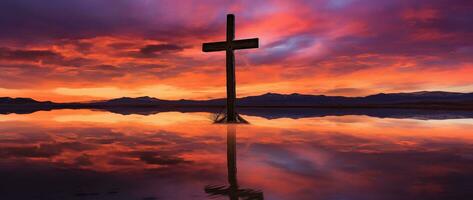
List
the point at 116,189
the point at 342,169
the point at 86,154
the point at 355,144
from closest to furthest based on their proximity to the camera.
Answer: the point at 116,189 < the point at 342,169 < the point at 86,154 < the point at 355,144

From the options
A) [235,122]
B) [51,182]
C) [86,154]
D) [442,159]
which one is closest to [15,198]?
[51,182]

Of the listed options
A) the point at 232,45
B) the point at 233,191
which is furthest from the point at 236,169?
the point at 232,45

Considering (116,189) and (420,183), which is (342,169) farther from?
(116,189)

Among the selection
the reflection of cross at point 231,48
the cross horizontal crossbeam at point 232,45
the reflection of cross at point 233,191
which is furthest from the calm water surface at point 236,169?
the reflection of cross at point 231,48

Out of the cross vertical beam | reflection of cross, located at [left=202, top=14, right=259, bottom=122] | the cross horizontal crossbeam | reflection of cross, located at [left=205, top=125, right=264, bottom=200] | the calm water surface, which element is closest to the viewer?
reflection of cross, located at [left=205, top=125, right=264, bottom=200]

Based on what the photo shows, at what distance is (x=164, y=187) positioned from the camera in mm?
6039

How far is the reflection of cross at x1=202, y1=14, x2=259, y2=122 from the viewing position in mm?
18516

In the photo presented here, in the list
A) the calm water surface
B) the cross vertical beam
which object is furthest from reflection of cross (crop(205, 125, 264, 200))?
the cross vertical beam

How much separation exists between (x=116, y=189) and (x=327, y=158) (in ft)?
15.9

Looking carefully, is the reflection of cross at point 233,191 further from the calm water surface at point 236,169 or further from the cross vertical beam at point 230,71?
the cross vertical beam at point 230,71

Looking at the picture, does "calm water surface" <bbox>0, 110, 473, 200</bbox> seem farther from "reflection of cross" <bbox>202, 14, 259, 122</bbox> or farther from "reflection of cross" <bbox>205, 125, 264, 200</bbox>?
"reflection of cross" <bbox>202, 14, 259, 122</bbox>

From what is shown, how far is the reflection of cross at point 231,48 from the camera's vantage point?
60.7 ft

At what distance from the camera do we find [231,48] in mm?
19062

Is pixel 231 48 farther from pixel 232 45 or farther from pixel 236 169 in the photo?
pixel 236 169
